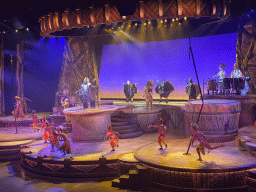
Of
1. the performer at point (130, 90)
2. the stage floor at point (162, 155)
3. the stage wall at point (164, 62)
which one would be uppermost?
the stage wall at point (164, 62)

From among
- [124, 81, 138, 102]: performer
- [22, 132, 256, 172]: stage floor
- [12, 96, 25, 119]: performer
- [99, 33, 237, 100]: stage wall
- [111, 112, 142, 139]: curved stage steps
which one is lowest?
[22, 132, 256, 172]: stage floor

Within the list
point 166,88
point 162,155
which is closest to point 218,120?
point 162,155

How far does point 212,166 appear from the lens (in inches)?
255

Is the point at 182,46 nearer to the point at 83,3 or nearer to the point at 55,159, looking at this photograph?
the point at 83,3

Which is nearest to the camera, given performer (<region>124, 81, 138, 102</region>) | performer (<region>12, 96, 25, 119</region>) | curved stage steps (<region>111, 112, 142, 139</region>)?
curved stage steps (<region>111, 112, 142, 139</region>)

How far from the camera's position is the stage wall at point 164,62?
1369cm

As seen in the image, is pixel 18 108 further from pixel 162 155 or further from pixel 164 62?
pixel 162 155

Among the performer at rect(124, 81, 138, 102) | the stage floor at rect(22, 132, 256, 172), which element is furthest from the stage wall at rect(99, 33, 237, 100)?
the stage floor at rect(22, 132, 256, 172)

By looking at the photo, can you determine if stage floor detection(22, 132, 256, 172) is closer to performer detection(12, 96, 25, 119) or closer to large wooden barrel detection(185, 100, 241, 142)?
large wooden barrel detection(185, 100, 241, 142)

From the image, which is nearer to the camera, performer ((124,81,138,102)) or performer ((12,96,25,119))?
performer ((12,96,25,119))

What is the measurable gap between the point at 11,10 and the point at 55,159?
281 inches

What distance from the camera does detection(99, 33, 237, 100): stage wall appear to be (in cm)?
1369

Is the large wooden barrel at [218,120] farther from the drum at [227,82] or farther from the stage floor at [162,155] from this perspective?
the drum at [227,82]

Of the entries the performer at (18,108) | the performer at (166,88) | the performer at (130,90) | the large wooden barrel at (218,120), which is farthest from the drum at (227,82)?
the performer at (18,108)
